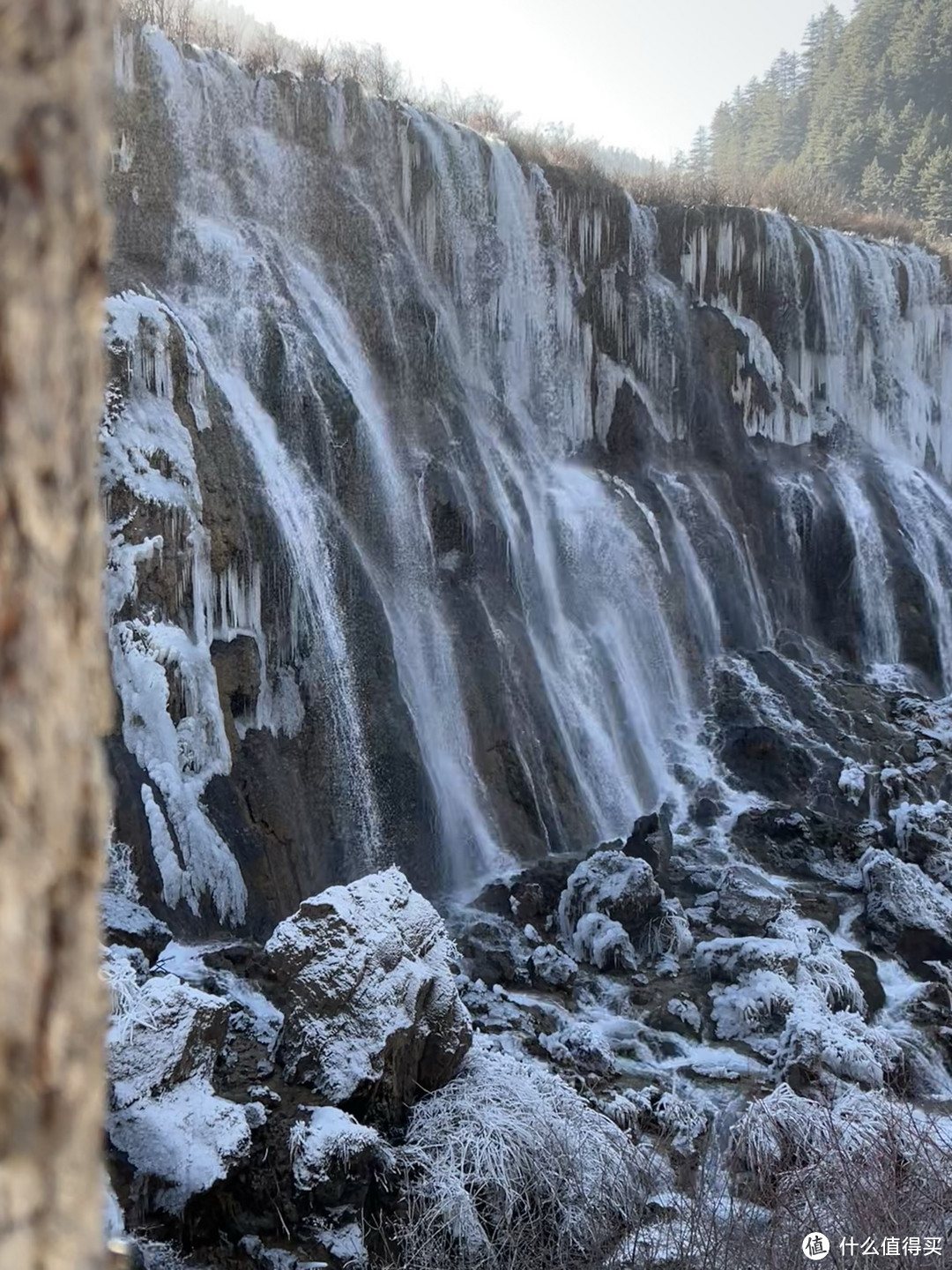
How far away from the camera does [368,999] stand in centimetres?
795

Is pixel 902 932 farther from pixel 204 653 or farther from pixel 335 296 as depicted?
pixel 335 296

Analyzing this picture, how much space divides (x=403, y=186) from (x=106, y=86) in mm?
18113

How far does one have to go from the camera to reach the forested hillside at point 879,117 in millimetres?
50888

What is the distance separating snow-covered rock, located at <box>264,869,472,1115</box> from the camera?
7758mm

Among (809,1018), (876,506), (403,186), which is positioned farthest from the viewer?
(876,506)

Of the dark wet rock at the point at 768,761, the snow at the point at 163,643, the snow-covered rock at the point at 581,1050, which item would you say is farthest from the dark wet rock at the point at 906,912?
the snow at the point at 163,643

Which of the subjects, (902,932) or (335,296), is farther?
(335,296)

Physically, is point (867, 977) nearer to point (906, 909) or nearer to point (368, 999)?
point (906, 909)

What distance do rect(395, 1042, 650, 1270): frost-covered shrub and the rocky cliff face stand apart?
381 cm

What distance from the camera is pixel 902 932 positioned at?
12.9 m

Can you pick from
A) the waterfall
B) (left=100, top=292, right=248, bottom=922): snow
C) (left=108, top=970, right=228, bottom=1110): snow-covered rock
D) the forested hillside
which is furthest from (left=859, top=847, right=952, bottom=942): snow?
the forested hillside

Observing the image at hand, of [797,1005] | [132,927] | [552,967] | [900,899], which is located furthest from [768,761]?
[132,927]

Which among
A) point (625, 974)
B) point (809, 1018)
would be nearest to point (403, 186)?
point (625, 974)

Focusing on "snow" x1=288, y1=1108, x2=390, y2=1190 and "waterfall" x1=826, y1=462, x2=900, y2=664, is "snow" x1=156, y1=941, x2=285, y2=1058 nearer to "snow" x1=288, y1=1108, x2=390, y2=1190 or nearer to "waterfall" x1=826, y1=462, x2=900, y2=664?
"snow" x1=288, y1=1108, x2=390, y2=1190
